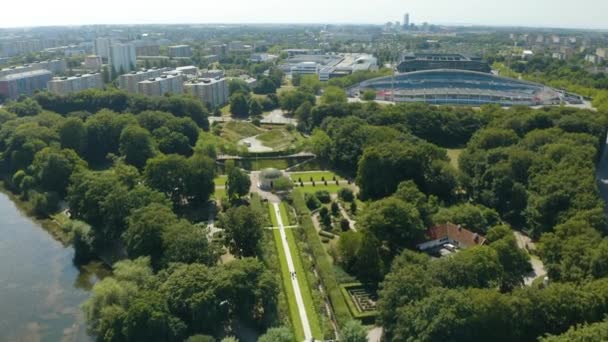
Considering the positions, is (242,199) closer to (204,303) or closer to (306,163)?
(306,163)

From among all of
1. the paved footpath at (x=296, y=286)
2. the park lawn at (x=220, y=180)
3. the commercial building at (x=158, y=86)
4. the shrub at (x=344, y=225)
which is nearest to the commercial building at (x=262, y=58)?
the commercial building at (x=158, y=86)

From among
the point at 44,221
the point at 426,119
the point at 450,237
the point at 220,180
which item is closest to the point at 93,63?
the point at 220,180

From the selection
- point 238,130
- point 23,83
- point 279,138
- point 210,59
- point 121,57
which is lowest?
point 279,138

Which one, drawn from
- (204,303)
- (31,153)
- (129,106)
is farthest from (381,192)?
(129,106)

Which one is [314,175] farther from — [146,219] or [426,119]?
[146,219]

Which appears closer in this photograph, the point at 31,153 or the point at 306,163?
the point at 31,153

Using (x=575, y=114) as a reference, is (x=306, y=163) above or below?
below
